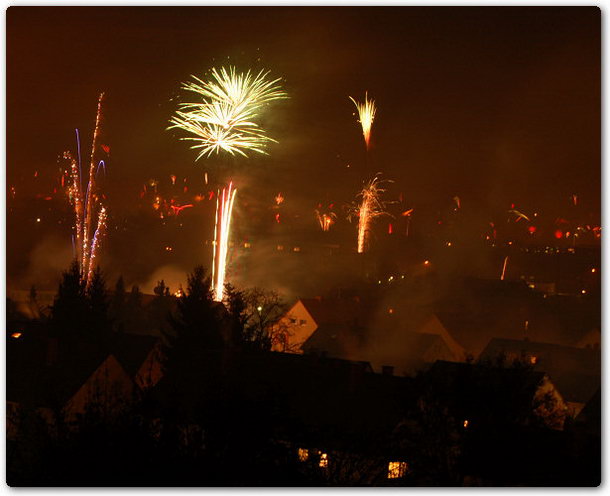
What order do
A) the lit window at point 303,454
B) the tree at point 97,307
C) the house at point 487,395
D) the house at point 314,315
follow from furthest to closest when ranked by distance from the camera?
1. the house at point 314,315
2. the tree at point 97,307
3. the house at point 487,395
4. the lit window at point 303,454

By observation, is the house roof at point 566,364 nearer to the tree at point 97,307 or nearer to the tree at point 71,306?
the tree at point 97,307

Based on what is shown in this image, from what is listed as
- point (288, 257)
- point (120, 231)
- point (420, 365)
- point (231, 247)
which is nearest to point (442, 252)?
point (288, 257)

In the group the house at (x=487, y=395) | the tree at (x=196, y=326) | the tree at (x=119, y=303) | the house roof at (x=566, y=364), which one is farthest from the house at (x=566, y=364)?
the tree at (x=119, y=303)

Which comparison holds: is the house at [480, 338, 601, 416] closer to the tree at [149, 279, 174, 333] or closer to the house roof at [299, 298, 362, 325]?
the house roof at [299, 298, 362, 325]

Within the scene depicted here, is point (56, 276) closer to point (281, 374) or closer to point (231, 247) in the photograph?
point (231, 247)

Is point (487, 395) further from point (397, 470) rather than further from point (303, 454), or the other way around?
point (303, 454)

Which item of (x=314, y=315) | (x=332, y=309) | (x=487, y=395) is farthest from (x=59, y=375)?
(x=332, y=309)
